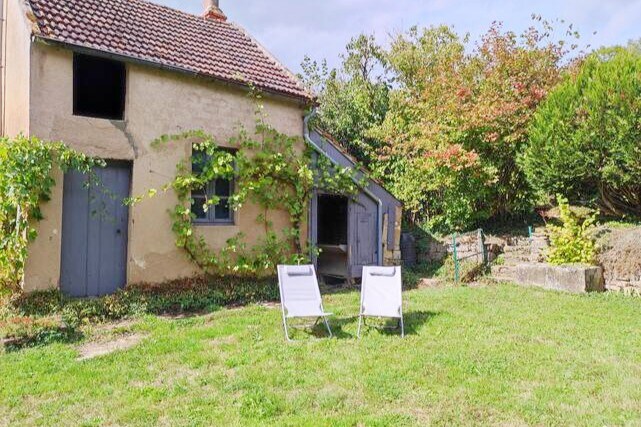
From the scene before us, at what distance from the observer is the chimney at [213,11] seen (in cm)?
1369

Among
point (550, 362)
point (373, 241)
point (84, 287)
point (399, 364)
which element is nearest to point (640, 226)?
point (373, 241)

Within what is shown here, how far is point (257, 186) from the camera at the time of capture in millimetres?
10180

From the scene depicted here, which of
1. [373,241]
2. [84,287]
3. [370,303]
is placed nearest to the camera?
[370,303]

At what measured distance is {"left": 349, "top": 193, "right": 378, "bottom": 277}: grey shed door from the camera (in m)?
12.1

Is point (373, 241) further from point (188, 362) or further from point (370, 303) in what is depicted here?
point (188, 362)

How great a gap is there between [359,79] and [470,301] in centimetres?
1356

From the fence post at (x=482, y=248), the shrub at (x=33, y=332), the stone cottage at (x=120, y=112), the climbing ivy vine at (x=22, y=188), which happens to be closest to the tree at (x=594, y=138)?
the fence post at (x=482, y=248)

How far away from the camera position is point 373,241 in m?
12.4

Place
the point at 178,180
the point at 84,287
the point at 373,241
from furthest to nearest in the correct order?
1. the point at 373,241
2. the point at 178,180
3. the point at 84,287

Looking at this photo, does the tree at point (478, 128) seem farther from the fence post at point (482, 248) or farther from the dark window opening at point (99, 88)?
the dark window opening at point (99, 88)

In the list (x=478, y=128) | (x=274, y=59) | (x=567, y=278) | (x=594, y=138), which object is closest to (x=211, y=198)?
(x=274, y=59)

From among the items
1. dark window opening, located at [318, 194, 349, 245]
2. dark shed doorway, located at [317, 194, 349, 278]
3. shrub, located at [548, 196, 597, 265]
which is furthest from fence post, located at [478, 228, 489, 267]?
dark window opening, located at [318, 194, 349, 245]

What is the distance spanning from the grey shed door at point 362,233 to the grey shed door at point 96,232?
551cm

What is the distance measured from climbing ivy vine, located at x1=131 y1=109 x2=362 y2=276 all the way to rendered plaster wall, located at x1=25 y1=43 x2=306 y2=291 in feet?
0.55
